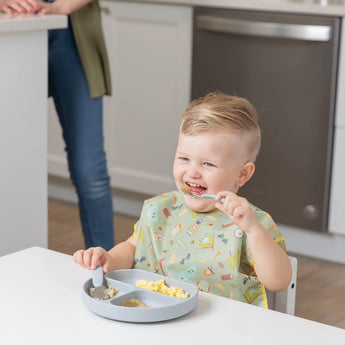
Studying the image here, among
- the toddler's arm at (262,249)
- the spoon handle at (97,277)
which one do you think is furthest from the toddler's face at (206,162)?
the spoon handle at (97,277)

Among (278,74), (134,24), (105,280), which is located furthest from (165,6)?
(105,280)

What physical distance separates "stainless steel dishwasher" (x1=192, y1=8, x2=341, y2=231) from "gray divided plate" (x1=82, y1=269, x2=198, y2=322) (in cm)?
167

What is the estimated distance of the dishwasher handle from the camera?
2.54 metres

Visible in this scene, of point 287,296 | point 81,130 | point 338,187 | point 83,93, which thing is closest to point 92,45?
point 83,93

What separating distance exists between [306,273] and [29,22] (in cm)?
129

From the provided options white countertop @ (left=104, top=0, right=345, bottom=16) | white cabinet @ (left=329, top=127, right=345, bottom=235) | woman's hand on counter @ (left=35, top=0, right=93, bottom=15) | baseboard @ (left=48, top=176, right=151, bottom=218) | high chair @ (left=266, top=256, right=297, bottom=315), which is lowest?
baseboard @ (left=48, top=176, right=151, bottom=218)

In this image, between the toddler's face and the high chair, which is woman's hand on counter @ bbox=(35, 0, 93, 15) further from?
the high chair

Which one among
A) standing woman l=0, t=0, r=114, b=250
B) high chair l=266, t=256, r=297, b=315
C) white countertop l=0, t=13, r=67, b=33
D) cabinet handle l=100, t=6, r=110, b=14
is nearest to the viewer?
high chair l=266, t=256, r=297, b=315

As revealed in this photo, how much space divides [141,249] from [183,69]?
1.68 m

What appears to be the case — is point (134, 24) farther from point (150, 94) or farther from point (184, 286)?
point (184, 286)

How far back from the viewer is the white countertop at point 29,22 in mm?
1878

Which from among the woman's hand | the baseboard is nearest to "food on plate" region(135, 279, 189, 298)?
the woman's hand

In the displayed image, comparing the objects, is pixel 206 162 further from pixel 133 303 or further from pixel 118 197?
pixel 118 197

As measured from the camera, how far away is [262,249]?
113 cm
